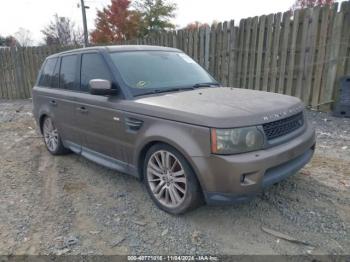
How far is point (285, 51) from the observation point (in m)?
6.79

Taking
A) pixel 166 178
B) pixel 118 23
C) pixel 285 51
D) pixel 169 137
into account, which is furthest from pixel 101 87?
pixel 118 23

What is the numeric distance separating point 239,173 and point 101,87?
1.79 meters

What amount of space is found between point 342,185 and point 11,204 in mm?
4063

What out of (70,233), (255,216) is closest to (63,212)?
(70,233)

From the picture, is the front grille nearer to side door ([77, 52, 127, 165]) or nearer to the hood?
the hood

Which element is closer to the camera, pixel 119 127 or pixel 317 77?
pixel 119 127

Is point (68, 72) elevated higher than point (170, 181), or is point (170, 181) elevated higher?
point (68, 72)

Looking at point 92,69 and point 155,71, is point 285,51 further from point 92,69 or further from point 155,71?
point 92,69

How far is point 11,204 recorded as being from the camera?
11.5 ft

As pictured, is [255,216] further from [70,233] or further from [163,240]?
[70,233]

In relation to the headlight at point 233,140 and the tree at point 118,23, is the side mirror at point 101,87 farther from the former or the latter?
the tree at point 118,23

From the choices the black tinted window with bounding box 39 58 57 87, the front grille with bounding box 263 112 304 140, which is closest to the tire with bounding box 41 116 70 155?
the black tinted window with bounding box 39 58 57 87

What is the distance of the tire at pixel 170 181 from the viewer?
279cm

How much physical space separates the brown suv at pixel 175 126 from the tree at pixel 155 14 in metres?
25.5
